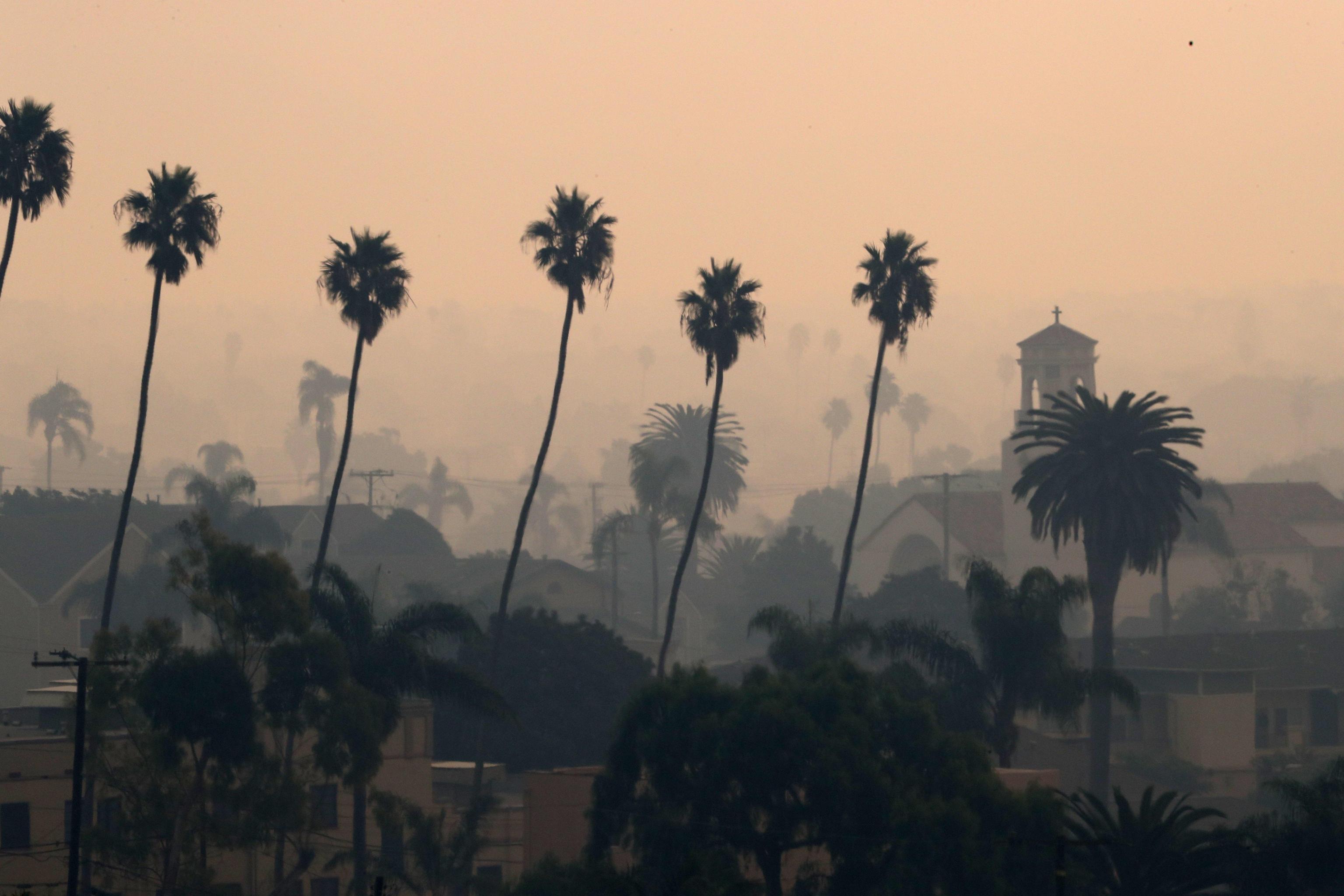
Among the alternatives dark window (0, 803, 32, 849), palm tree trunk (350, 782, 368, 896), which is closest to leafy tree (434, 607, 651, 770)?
palm tree trunk (350, 782, 368, 896)

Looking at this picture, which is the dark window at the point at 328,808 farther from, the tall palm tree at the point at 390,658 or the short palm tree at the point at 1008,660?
the short palm tree at the point at 1008,660

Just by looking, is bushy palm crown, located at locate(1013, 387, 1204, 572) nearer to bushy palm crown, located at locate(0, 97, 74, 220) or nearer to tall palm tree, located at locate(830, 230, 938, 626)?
tall palm tree, located at locate(830, 230, 938, 626)

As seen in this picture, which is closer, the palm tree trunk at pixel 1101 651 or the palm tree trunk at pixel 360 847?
the palm tree trunk at pixel 360 847

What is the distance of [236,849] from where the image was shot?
1802 inches

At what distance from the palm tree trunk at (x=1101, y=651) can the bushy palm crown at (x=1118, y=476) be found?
882mm

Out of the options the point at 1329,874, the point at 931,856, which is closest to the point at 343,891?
the point at 931,856

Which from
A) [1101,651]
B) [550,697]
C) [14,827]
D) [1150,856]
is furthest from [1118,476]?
[14,827]

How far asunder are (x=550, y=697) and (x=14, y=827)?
2808 cm

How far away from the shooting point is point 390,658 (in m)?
49.8

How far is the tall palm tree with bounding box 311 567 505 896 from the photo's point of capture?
157ft

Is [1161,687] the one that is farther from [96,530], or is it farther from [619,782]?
[96,530]

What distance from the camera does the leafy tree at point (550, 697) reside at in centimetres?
7319

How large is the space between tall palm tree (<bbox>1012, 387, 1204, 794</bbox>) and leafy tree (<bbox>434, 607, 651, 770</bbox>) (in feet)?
65.4

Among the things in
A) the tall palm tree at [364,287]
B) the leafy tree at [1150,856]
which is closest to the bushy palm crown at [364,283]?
the tall palm tree at [364,287]
